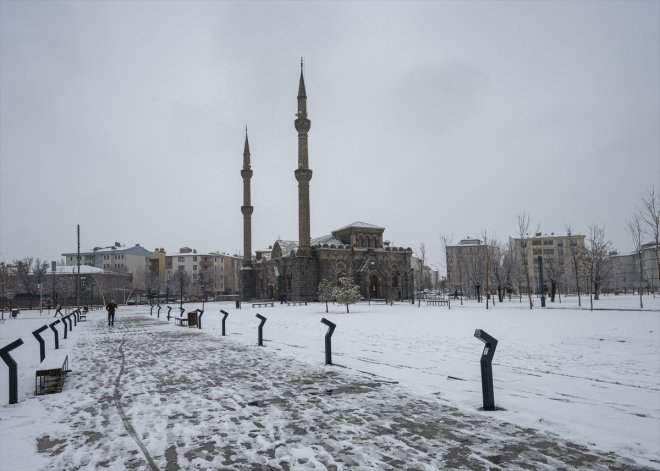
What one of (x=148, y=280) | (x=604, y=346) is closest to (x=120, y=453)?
(x=604, y=346)

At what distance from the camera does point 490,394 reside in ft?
19.4

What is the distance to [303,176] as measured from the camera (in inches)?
2092

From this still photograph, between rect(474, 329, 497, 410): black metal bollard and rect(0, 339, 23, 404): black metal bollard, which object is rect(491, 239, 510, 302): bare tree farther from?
rect(0, 339, 23, 404): black metal bollard

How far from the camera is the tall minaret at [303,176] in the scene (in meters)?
53.1

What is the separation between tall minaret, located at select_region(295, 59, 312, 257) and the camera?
5309 cm

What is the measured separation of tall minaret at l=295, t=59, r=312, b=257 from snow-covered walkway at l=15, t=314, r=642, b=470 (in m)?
44.2

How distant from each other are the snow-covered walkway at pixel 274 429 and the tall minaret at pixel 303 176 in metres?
44.2

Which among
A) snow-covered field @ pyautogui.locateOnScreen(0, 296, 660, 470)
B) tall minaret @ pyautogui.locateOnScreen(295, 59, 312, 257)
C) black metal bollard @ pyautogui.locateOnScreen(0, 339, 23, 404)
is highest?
tall minaret @ pyautogui.locateOnScreen(295, 59, 312, 257)

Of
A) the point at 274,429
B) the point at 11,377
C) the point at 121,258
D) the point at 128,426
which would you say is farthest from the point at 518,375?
the point at 121,258

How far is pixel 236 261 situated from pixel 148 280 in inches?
1237

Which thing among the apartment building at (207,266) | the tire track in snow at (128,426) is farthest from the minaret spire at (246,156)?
the tire track in snow at (128,426)

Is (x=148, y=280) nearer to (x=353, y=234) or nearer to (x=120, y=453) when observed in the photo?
(x=353, y=234)

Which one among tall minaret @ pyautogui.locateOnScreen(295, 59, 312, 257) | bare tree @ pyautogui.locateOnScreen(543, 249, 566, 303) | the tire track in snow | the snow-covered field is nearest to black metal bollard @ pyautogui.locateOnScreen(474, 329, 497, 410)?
the snow-covered field

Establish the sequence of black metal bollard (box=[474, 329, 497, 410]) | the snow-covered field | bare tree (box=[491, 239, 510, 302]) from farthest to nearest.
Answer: bare tree (box=[491, 239, 510, 302])
black metal bollard (box=[474, 329, 497, 410])
the snow-covered field
